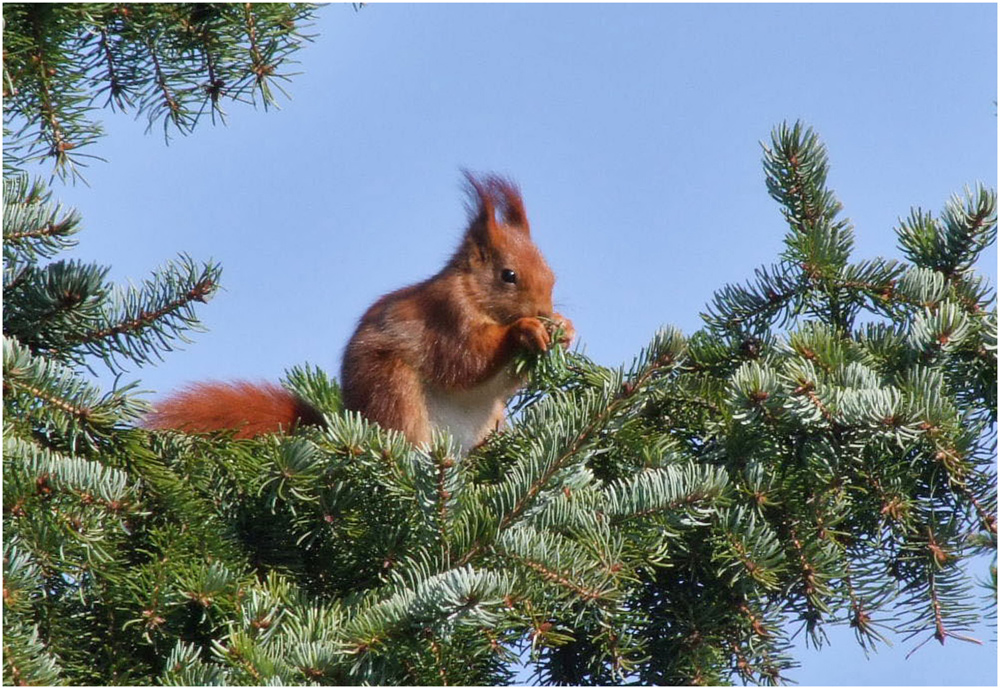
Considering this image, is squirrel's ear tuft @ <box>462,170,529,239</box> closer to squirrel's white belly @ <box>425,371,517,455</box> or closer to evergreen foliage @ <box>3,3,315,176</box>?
squirrel's white belly @ <box>425,371,517,455</box>

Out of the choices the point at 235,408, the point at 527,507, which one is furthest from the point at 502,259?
the point at 527,507

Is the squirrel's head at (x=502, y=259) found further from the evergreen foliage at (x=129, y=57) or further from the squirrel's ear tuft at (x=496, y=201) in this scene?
the evergreen foliage at (x=129, y=57)

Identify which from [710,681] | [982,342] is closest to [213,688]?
[710,681]

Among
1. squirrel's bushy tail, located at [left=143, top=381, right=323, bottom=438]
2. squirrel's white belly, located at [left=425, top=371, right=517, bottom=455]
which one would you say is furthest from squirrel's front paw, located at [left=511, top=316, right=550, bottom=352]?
squirrel's bushy tail, located at [left=143, top=381, right=323, bottom=438]

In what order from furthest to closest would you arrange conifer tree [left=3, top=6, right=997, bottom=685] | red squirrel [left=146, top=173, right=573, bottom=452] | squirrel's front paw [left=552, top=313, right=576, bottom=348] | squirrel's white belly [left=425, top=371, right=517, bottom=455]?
squirrel's white belly [left=425, top=371, right=517, bottom=455]
red squirrel [left=146, top=173, right=573, bottom=452]
squirrel's front paw [left=552, top=313, right=576, bottom=348]
conifer tree [left=3, top=6, right=997, bottom=685]

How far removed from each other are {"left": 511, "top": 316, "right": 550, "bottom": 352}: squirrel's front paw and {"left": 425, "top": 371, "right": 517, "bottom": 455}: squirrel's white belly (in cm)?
20

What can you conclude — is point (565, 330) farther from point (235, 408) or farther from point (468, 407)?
point (235, 408)

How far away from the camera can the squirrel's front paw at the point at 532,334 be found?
2.03m

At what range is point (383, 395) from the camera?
2.25 metres

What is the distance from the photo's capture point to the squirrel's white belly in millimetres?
2320

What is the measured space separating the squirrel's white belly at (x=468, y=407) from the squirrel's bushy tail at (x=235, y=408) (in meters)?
0.25

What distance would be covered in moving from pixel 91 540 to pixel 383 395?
1032 mm

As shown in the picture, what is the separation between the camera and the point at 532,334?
2068 millimetres

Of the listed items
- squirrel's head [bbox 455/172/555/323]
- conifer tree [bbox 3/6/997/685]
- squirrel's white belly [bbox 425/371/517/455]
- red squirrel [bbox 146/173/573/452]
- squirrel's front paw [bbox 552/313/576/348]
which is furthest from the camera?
squirrel's head [bbox 455/172/555/323]
